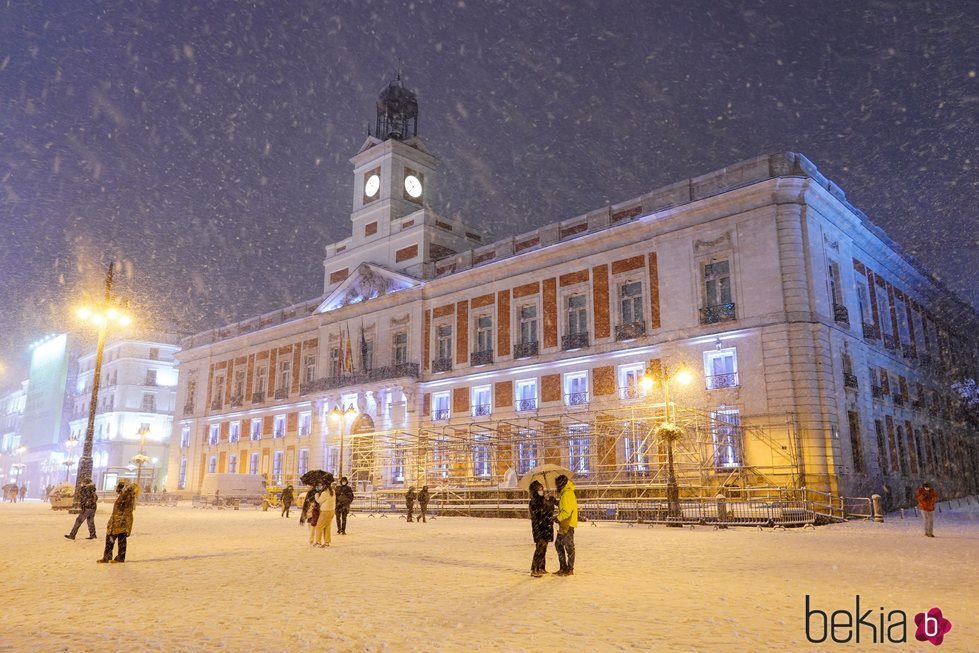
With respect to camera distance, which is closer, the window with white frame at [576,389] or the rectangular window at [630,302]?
the rectangular window at [630,302]

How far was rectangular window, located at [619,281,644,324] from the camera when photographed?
31.2 metres

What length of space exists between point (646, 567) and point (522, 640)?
5212mm

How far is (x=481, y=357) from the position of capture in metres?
36.4

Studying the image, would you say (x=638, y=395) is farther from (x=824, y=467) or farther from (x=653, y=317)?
(x=824, y=467)

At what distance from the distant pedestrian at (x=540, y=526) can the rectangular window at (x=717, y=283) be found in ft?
67.0

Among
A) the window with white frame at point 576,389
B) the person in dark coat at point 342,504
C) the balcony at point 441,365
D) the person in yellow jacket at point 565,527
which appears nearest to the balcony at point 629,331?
the window with white frame at point 576,389

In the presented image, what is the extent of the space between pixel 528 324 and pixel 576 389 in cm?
447

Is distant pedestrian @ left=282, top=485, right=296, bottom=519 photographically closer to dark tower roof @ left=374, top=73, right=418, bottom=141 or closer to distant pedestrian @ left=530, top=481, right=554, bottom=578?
distant pedestrian @ left=530, top=481, right=554, bottom=578

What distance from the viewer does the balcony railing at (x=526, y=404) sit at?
33.8 meters

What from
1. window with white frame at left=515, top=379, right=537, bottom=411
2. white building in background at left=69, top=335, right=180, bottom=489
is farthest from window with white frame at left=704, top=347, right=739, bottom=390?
white building in background at left=69, top=335, right=180, bottom=489

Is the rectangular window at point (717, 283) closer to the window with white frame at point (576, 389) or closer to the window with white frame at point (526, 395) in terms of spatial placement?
the window with white frame at point (576, 389)

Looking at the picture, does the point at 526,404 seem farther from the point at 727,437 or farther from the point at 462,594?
the point at 462,594

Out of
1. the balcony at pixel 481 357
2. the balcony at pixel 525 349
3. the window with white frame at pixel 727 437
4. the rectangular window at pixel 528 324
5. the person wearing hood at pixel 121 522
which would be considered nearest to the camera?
the person wearing hood at pixel 121 522

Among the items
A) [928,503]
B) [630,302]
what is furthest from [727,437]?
[928,503]
